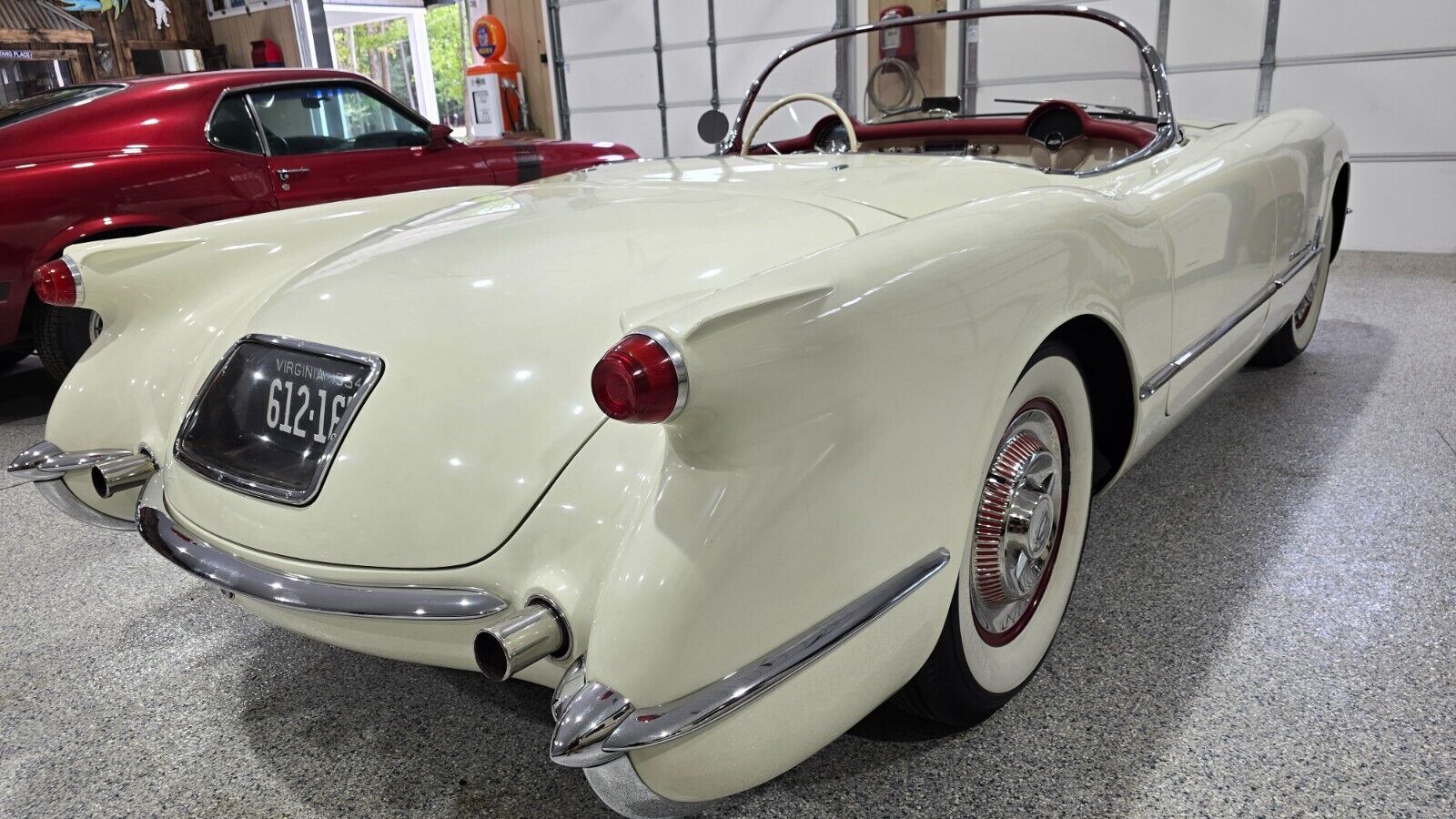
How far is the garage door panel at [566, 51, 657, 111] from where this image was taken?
9.71 m

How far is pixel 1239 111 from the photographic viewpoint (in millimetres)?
6719

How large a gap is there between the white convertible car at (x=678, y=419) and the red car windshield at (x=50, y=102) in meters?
2.53

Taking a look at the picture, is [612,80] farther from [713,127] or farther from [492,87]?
[713,127]

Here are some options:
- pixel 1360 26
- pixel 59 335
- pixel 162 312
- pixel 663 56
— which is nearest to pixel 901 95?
pixel 162 312

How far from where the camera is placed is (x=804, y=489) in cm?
108

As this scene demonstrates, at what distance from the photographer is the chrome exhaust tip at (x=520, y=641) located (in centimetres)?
113

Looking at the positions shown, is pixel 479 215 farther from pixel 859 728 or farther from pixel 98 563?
pixel 98 563

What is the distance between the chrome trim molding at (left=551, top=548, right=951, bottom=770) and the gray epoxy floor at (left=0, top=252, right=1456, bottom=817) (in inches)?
17.4

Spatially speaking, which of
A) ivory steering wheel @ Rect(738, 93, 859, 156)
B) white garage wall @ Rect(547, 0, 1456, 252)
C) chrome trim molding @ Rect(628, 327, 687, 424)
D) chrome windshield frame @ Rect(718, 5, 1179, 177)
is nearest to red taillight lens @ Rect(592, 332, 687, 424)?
chrome trim molding @ Rect(628, 327, 687, 424)

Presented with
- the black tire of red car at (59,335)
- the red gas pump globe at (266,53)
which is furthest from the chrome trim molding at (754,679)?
the red gas pump globe at (266,53)

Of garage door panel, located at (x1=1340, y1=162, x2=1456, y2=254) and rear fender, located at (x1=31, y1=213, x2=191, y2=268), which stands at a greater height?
rear fender, located at (x1=31, y1=213, x2=191, y2=268)

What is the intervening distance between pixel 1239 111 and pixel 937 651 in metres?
6.74

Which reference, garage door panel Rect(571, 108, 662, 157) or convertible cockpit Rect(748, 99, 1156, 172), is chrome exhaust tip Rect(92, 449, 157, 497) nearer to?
convertible cockpit Rect(748, 99, 1156, 172)

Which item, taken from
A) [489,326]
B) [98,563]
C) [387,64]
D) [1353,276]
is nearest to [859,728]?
[489,326]
